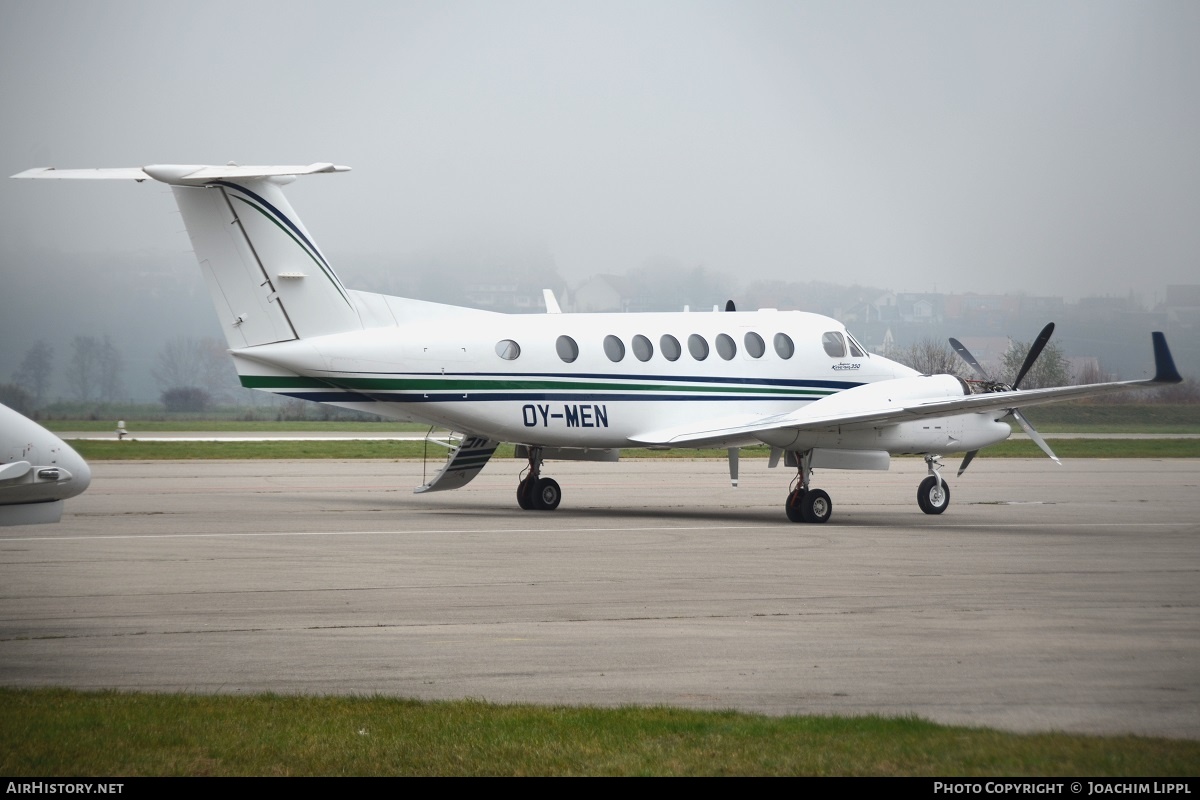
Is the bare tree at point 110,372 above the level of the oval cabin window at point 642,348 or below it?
below

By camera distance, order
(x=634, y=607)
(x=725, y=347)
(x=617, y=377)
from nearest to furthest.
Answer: (x=634, y=607), (x=617, y=377), (x=725, y=347)

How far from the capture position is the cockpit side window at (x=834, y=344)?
2564cm

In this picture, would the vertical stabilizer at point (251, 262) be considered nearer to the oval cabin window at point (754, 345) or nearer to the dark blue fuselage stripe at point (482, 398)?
the dark blue fuselage stripe at point (482, 398)

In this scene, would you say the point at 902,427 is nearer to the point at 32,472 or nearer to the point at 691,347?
the point at 691,347

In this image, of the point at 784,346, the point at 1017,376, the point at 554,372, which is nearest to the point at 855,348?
the point at 784,346

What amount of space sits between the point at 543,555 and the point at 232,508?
31.4 ft

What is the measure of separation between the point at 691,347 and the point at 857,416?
3.51 m

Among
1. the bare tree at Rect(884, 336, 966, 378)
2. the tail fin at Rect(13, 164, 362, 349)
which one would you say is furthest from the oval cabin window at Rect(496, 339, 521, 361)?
the bare tree at Rect(884, 336, 966, 378)

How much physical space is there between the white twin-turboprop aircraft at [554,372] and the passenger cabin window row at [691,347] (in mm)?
26

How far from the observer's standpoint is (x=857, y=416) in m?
22.5

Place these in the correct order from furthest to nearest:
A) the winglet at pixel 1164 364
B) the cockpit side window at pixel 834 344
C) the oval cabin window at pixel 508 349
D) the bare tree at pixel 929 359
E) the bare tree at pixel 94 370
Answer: the bare tree at pixel 929 359
the cockpit side window at pixel 834 344
the oval cabin window at pixel 508 349
the bare tree at pixel 94 370
the winglet at pixel 1164 364

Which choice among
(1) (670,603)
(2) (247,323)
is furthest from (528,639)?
(2) (247,323)

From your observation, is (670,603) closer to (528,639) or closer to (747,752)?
(528,639)

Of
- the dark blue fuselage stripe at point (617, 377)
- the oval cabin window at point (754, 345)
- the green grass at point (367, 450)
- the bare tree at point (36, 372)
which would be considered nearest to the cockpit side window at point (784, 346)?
the oval cabin window at point (754, 345)
